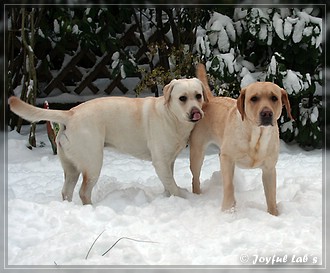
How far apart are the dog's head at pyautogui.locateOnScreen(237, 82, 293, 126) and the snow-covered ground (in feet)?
1.61

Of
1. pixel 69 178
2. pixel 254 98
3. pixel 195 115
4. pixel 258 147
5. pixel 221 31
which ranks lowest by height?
pixel 69 178

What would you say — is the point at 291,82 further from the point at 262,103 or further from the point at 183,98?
the point at 262,103

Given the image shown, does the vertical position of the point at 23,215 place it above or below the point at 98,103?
below

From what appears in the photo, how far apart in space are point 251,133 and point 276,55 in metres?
2.04

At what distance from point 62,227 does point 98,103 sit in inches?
32.6

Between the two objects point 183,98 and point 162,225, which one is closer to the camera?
point 162,225

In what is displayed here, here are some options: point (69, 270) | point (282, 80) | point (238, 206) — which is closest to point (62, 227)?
A: point (69, 270)

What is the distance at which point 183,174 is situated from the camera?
12.1 feet

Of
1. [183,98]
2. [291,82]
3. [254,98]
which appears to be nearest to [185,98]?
[183,98]

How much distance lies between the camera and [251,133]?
8.02 feet

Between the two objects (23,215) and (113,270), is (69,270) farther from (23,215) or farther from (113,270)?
(23,215)

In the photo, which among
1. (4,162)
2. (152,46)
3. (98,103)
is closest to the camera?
(98,103)

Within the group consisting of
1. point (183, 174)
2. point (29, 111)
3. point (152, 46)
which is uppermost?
point (152, 46)

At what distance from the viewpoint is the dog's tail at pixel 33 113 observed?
2.62 m
